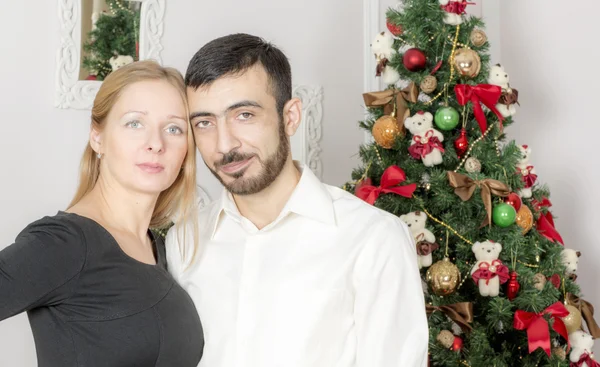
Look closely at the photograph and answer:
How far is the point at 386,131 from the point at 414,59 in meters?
0.26

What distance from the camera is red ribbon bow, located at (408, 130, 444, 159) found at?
7.85 feet

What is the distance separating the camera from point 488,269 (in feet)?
7.52

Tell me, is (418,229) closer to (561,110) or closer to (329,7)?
(561,110)

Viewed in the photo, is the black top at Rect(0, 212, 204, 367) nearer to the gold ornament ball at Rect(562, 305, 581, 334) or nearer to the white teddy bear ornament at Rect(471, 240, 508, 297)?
the white teddy bear ornament at Rect(471, 240, 508, 297)

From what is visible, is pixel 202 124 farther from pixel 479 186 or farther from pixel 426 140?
pixel 479 186

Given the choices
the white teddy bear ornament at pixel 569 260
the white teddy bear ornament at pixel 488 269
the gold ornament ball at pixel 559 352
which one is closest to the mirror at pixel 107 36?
the white teddy bear ornament at pixel 488 269

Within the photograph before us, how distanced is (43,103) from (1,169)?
0.32 metres

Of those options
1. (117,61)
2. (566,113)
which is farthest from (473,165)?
(117,61)

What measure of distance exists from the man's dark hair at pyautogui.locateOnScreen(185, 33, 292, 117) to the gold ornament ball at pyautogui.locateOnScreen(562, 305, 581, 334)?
50.9 inches

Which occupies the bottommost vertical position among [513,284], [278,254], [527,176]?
[513,284]

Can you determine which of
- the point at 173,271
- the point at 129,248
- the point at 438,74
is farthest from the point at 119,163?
the point at 438,74

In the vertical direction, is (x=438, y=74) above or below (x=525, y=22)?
below

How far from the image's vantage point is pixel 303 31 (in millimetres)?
3561

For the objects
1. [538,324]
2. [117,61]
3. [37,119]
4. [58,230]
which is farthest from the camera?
[117,61]
